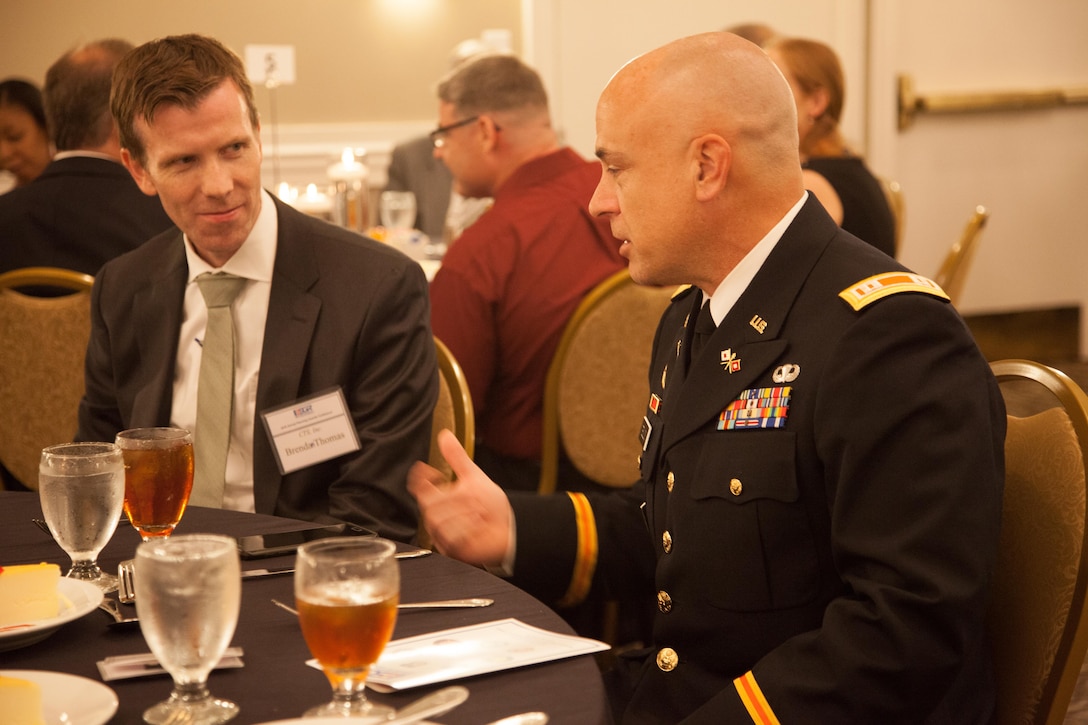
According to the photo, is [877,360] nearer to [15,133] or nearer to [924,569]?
[924,569]

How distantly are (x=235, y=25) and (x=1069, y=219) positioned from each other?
14.7ft

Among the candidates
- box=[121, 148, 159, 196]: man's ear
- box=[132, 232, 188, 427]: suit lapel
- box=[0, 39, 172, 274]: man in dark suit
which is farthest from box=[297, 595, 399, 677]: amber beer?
box=[0, 39, 172, 274]: man in dark suit

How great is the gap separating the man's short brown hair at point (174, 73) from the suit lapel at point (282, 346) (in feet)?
0.98

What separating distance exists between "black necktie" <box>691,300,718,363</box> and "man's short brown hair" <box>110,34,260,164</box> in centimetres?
96

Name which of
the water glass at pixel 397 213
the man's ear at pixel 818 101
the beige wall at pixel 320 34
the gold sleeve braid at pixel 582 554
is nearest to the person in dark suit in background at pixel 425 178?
the beige wall at pixel 320 34

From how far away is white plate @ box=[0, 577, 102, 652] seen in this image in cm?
111

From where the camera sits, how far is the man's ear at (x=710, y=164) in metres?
1.43

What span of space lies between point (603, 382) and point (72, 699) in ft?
6.34

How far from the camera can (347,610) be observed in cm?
94

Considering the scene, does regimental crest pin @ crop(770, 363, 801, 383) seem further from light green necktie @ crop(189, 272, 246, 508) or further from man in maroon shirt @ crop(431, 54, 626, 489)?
man in maroon shirt @ crop(431, 54, 626, 489)

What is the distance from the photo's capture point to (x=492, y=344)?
3.03 metres

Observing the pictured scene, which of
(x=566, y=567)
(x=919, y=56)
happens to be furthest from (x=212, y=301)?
(x=919, y=56)

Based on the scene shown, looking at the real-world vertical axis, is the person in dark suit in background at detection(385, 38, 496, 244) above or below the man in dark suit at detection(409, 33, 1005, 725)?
below

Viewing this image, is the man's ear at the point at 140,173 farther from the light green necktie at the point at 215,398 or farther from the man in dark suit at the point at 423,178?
the man in dark suit at the point at 423,178
